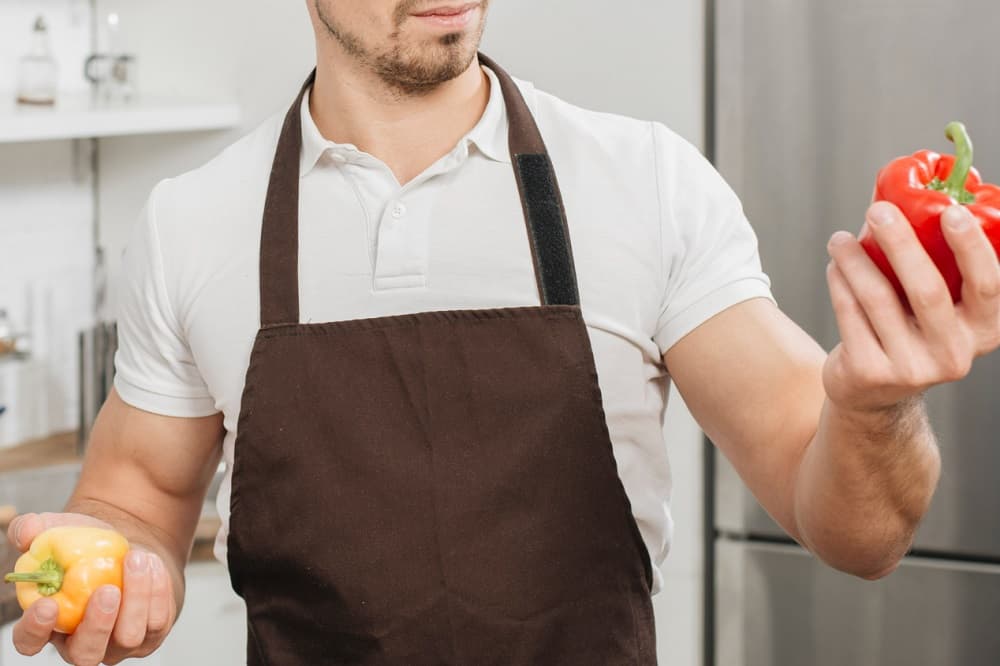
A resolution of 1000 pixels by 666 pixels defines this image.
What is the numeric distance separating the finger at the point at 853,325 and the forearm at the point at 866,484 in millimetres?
104

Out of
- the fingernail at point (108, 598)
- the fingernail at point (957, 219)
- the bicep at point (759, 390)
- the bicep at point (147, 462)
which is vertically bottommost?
the fingernail at point (108, 598)

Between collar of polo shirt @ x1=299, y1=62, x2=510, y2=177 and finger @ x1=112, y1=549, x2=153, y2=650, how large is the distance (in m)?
0.47

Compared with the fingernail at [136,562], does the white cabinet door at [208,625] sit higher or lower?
lower

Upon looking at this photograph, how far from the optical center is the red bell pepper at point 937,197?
0.97m

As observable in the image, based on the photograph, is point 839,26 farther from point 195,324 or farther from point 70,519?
point 70,519

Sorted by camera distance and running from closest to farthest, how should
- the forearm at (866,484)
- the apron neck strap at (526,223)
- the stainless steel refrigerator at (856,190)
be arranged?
the forearm at (866,484) < the apron neck strap at (526,223) < the stainless steel refrigerator at (856,190)

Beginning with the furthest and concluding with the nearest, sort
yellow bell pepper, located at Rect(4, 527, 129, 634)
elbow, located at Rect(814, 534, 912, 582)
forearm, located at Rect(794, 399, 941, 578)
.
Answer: yellow bell pepper, located at Rect(4, 527, 129, 634) → elbow, located at Rect(814, 534, 912, 582) → forearm, located at Rect(794, 399, 941, 578)

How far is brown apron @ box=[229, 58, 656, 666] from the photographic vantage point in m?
1.37

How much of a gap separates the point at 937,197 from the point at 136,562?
30.4 inches

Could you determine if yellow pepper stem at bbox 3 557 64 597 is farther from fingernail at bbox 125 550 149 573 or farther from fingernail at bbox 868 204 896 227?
fingernail at bbox 868 204 896 227

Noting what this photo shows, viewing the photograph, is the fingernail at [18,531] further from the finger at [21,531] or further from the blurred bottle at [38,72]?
the blurred bottle at [38,72]

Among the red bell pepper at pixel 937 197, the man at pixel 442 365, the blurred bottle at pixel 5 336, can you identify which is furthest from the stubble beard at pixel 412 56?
the blurred bottle at pixel 5 336

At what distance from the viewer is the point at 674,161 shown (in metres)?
1.45

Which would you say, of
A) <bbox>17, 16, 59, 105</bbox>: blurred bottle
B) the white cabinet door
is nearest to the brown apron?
the white cabinet door
